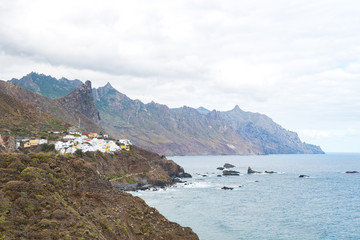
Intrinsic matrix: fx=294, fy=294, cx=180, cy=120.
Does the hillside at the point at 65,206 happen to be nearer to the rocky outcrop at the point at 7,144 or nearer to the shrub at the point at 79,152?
the rocky outcrop at the point at 7,144

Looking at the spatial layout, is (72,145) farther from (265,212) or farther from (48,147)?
(265,212)

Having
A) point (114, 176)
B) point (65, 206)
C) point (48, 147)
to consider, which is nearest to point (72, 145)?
point (48, 147)

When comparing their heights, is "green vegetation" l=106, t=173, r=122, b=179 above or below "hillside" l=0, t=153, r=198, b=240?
below

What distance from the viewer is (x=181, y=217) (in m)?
61.9

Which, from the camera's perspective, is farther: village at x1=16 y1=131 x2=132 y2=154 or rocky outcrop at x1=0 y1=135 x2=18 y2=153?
village at x1=16 y1=131 x2=132 y2=154

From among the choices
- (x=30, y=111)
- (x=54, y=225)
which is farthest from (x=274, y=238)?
(x=30, y=111)

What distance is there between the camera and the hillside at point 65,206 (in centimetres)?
2091

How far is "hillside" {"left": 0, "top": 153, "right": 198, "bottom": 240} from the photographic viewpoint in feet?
68.6

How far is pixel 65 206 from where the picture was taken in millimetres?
24234

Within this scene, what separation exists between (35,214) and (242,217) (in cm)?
5081

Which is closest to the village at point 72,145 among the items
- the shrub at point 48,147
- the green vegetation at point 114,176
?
the shrub at point 48,147

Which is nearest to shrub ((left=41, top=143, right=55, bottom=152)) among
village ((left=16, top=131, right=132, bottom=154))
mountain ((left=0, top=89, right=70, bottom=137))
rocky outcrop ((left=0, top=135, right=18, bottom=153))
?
village ((left=16, top=131, right=132, bottom=154))

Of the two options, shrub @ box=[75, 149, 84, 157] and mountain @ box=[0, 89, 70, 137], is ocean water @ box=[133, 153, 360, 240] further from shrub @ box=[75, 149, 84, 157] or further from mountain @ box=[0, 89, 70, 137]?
mountain @ box=[0, 89, 70, 137]

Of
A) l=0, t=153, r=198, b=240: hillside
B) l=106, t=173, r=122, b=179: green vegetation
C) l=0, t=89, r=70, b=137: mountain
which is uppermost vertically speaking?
l=0, t=89, r=70, b=137: mountain
